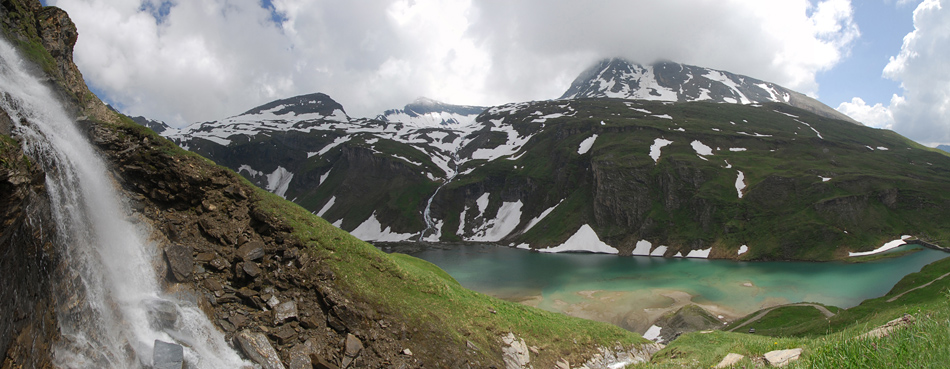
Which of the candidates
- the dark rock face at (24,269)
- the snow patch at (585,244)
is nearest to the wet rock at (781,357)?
the dark rock face at (24,269)

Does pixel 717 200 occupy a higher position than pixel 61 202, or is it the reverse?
pixel 717 200

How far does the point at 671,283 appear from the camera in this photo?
69.9 metres

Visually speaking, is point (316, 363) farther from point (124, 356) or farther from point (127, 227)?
point (127, 227)

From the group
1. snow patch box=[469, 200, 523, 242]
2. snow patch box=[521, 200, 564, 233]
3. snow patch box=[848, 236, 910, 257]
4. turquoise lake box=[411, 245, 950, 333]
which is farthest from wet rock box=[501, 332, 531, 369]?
snow patch box=[469, 200, 523, 242]

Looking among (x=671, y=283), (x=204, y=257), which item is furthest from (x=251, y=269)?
(x=671, y=283)

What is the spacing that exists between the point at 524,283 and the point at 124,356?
6860cm

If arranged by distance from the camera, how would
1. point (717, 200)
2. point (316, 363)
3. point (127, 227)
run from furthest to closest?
point (717, 200) < point (127, 227) < point (316, 363)

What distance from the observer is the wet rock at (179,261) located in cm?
1507

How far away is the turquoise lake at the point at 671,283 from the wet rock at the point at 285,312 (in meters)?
45.8

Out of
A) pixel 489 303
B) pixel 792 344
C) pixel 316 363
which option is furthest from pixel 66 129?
pixel 792 344

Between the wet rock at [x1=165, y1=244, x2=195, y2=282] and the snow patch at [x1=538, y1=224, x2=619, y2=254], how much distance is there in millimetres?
107517

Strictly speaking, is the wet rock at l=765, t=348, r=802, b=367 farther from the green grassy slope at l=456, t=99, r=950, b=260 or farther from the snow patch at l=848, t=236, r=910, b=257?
the snow patch at l=848, t=236, r=910, b=257

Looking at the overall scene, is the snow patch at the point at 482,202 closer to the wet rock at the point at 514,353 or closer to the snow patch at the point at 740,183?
the snow patch at the point at 740,183

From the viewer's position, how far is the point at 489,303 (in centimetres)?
2497
